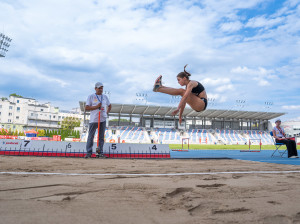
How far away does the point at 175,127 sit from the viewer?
143ft

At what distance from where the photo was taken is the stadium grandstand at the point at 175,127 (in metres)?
38.6

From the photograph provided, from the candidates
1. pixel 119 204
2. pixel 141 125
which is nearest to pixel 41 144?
pixel 119 204

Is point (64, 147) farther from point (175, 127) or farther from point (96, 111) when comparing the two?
point (175, 127)

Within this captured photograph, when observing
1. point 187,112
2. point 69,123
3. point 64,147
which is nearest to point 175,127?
point 187,112

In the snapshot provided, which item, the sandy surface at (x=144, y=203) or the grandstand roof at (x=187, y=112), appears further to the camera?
the grandstand roof at (x=187, y=112)

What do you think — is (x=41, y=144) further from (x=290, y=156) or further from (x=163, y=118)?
(x=163, y=118)

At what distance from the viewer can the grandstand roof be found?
40.4m

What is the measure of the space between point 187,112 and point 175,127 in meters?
3.93

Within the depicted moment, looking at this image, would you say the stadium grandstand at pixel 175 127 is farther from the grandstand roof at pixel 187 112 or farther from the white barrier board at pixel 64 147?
the white barrier board at pixel 64 147

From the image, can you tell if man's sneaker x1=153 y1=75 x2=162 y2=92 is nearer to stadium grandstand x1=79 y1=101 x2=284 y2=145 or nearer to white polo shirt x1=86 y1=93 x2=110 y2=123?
white polo shirt x1=86 y1=93 x2=110 y2=123

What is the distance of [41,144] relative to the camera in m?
6.58

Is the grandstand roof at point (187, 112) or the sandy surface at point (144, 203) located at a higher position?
the grandstand roof at point (187, 112)

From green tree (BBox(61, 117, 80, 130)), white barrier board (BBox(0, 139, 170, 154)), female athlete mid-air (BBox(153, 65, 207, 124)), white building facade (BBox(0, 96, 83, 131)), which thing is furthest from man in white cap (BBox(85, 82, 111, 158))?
green tree (BBox(61, 117, 80, 130))

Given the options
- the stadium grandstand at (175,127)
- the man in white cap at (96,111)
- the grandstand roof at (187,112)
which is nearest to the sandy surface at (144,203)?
the man in white cap at (96,111)
